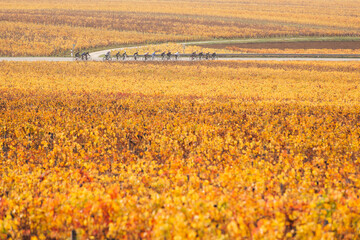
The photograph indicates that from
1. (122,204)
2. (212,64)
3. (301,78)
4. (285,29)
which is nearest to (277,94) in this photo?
(301,78)

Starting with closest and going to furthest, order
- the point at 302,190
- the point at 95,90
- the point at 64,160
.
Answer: the point at 302,190 < the point at 64,160 < the point at 95,90

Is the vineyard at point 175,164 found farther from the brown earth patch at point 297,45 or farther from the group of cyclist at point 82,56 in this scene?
the brown earth patch at point 297,45

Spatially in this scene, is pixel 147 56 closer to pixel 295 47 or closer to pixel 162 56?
pixel 162 56

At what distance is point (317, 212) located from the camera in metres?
7.94

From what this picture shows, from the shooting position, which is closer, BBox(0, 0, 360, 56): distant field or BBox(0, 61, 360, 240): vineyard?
BBox(0, 61, 360, 240): vineyard

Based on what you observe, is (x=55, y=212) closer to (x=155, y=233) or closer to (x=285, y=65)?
(x=155, y=233)

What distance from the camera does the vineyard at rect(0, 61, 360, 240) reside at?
25.1 feet

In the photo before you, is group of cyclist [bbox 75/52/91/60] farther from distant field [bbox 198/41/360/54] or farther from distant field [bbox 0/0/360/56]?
distant field [bbox 198/41/360/54]

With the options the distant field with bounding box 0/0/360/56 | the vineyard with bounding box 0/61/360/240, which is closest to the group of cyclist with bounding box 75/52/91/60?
the distant field with bounding box 0/0/360/56

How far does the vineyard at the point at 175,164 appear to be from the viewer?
764 centimetres

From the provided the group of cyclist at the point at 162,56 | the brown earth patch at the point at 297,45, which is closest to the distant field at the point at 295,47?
the brown earth patch at the point at 297,45

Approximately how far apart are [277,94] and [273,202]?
66.9ft

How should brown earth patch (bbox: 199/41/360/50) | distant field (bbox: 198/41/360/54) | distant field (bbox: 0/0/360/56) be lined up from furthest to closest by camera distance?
brown earth patch (bbox: 199/41/360/50) → distant field (bbox: 198/41/360/54) → distant field (bbox: 0/0/360/56)

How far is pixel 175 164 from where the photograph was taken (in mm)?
11195
